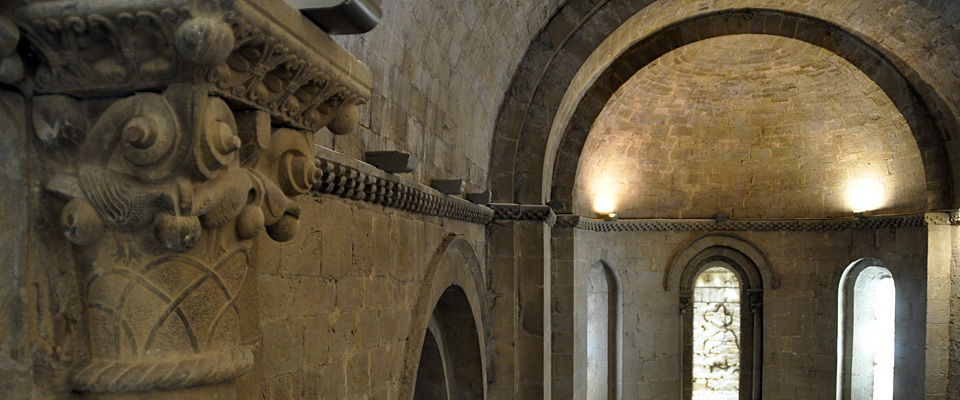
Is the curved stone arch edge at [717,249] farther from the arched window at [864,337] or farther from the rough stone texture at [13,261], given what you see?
the rough stone texture at [13,261]

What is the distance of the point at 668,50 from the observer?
28.3 ft

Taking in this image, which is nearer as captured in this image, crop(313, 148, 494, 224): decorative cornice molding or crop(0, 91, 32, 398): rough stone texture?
crop(0, 91, 32, 398): rough stone texture

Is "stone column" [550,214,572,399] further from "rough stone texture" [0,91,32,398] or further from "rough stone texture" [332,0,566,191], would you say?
"rough stone texture" [0,91,32,398]

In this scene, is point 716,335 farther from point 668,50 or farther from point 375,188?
point 375,188

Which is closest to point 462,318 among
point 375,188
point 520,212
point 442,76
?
point 520,212

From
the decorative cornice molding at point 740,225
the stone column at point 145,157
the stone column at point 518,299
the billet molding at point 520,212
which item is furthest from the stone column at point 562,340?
the stone column at point 145,157

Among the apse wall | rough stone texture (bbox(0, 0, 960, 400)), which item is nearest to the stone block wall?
rough stone texture (bbox(0, 0, 960, 400))

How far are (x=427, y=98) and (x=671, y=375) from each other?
888 centimetres

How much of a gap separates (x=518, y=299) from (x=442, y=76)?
9.57ft

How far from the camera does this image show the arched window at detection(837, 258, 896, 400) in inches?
443

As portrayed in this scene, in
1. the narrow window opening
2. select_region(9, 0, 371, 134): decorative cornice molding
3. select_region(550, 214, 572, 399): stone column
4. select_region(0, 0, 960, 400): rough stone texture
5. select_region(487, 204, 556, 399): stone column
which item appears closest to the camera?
select_region(9, 0, 371, 134): decorative cornice molding

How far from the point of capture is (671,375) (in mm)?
12062

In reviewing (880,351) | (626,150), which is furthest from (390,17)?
(880,351)

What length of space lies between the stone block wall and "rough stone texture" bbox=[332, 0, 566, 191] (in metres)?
0.38
